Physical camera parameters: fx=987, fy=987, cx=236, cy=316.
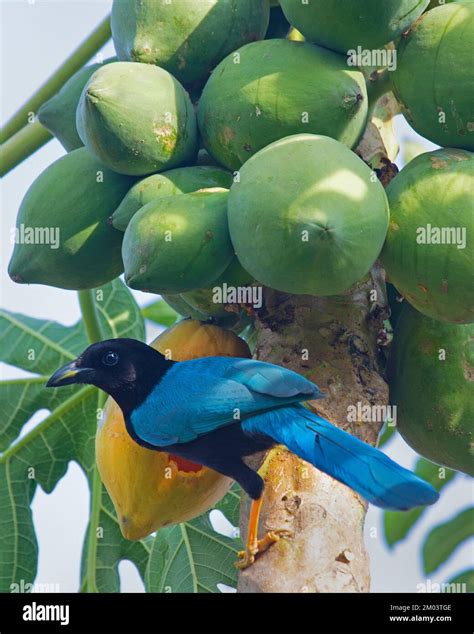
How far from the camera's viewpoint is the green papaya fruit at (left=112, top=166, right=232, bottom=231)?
235 centimetres

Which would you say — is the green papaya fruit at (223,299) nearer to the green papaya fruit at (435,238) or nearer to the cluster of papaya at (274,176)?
the cluster of papaya at (274,176)

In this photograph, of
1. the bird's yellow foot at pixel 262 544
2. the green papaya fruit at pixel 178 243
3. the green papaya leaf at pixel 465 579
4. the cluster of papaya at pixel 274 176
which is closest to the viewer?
the bird's yellow foot at pixel 262 544

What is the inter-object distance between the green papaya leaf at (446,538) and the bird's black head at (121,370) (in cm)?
173

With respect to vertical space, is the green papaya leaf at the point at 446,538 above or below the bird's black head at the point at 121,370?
below

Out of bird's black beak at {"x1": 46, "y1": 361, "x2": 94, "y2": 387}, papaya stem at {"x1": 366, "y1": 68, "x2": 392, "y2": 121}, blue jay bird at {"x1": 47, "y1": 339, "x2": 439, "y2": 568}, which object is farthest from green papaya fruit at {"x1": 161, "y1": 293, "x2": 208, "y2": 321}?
papaya stem at {"x1": 366, "y1": 68, "x2": 392, "y2": 121}

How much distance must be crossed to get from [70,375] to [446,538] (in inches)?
75.6

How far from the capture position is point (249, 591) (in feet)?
6.17

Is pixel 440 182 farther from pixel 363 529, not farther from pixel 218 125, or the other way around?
pixel 363 529

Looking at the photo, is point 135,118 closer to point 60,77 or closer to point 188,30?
point 188,30

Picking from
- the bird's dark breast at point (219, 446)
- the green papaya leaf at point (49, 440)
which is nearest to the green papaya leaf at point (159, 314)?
the green papaya leaf at point (49, 440)

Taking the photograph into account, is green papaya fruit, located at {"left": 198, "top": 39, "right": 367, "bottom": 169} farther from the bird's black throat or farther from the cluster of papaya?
the bird's black throat

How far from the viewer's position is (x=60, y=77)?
10.8 feet

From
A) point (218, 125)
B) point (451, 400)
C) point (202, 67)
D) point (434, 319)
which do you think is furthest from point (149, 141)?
point (451, 400)

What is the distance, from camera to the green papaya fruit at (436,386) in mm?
2441
